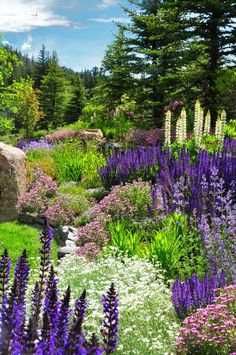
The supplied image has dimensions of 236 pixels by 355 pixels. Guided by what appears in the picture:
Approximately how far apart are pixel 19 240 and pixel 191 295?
556cm

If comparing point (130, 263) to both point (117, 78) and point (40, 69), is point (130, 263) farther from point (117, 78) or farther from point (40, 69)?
point (40, 69)

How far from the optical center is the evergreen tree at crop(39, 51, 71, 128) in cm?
5255

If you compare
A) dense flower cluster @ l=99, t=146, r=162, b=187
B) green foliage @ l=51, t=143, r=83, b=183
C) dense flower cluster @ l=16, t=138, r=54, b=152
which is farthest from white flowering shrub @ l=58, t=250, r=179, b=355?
dense flower cluster @ l=16, t=138, r=54, b=152

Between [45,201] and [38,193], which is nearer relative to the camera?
[45,201]

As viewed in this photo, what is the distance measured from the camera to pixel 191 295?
17.4 ft

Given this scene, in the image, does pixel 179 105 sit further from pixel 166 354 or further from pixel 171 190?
pixel 166 354

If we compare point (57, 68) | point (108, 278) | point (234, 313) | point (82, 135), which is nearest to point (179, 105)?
point (82, 135)

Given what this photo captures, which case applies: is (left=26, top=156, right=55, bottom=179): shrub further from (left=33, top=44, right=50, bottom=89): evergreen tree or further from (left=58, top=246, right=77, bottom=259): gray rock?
(left=33, top=44, right=50, bottom=89): evergreen tree

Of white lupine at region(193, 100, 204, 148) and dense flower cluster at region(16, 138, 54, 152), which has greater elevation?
white lupine at region(193, 100, 204, 148)

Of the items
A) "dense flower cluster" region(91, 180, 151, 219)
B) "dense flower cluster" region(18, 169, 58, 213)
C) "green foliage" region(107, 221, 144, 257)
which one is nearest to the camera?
"green foliage" region(107, 221, 144, 257)

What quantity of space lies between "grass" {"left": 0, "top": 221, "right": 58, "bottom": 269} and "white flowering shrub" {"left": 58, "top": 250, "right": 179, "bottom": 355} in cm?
259

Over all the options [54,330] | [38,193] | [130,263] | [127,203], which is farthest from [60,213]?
[54,330]

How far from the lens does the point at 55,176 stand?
45.9 ft

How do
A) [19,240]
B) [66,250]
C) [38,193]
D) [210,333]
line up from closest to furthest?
[210,333], [66,250], [19,240], [38,193]
